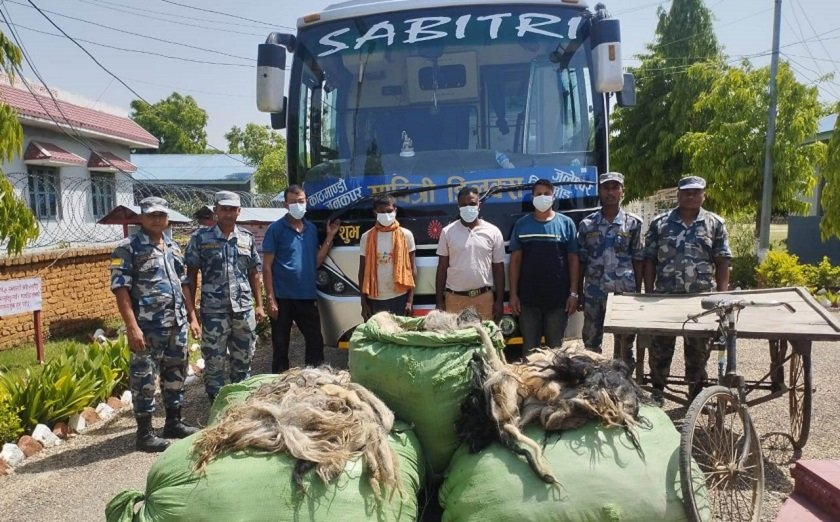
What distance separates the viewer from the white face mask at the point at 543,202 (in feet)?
15.1

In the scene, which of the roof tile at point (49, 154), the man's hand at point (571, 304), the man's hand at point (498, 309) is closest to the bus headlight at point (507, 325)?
the man's hand at point (498, 309)

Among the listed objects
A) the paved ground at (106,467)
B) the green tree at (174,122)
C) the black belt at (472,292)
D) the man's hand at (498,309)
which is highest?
the green tree at (174,122)

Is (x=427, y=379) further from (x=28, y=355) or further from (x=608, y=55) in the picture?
(x=28, y=355)

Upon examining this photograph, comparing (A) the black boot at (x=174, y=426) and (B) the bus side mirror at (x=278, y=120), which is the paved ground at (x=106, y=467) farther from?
(B) the bus side mirror at (x=278, y=120)

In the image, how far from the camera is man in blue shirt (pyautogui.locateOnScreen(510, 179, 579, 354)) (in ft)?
15.2

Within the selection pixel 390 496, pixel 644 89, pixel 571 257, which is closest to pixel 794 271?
pixel 571 257

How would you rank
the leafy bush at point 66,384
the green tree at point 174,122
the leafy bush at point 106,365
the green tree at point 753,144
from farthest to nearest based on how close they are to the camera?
1. the green tree at point 174,122
2. the green tree at point 753,144
3. the leafy bush at point 106,365
4. the leafy bush at point 66,384

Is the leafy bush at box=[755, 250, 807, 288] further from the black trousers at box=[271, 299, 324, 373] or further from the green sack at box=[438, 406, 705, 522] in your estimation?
the green sack at box=[438, 406, 705, 522]

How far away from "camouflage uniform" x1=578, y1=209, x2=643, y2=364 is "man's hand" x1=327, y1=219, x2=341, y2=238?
1.81 m

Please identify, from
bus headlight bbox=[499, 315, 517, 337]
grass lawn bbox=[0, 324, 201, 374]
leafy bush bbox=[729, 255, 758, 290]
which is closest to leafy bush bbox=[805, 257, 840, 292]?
leafy bush bbox=[729, 255, 758, 290]

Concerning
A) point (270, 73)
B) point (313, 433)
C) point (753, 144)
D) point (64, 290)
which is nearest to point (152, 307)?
point (270, 73)

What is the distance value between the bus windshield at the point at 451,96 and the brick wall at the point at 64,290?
4.25 m

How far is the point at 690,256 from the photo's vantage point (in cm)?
446

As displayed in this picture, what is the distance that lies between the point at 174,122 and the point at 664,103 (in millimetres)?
38564
